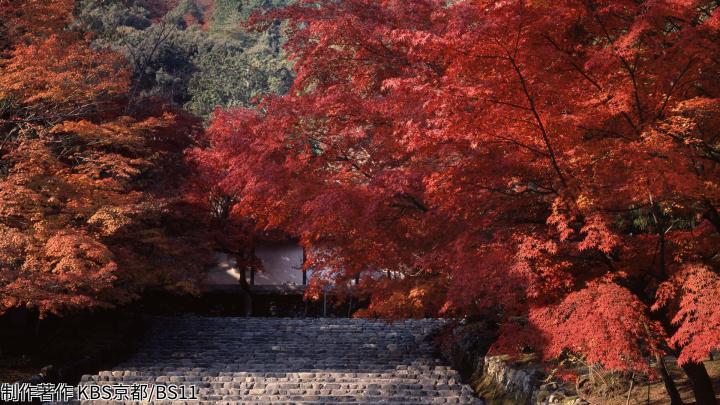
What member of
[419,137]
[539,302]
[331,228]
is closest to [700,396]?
[539,302]

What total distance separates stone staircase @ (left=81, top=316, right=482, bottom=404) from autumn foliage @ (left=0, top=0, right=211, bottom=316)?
1.64 m

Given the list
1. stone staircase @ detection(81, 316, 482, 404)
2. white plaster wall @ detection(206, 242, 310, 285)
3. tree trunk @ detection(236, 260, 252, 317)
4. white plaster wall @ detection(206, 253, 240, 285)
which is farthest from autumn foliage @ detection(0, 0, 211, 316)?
white plaster wall @ detection(206, 253, 240, 285)

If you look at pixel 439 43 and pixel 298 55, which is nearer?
pixel 439 43

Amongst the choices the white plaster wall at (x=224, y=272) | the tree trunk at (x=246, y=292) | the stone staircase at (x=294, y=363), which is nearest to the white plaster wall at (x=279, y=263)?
the white plaster wall at (x=224, y=272)

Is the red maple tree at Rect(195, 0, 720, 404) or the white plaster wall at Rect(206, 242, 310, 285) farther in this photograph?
the white plaster wall at Rect(206, 242, 310, 285)

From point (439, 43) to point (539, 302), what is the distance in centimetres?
289

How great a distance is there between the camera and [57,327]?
16.3m

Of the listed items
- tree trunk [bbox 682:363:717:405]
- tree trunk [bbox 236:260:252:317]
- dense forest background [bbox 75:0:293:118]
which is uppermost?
dense forest background [bbox 75:0:293:118]

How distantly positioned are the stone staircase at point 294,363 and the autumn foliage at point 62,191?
164cm

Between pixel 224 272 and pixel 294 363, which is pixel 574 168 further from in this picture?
pixel 224 272

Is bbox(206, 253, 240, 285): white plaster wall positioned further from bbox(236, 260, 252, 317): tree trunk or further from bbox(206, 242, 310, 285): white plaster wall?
bbox(236, 260, 252, 317): tree trunk

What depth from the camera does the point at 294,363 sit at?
1494 cm

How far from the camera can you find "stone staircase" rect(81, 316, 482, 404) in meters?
11.7

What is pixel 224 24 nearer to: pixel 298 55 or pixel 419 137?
pixel 298 55
